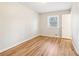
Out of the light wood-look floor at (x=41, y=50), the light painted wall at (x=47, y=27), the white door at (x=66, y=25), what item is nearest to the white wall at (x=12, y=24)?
the light wood-look floor at (x=41, y=50)

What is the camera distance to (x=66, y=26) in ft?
17.5

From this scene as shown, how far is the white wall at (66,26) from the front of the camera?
5258 mm

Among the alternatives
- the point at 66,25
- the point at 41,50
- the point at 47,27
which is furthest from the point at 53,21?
the point at 41,50

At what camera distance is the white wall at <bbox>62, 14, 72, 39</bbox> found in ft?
17.3

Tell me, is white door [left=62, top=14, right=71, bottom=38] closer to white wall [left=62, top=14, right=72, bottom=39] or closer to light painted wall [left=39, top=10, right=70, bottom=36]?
white wall [left=62, top=14, right=72, bottom=39]

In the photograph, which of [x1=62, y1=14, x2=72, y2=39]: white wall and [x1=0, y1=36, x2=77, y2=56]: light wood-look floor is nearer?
[x1=0, y1=36, x2=77, y2=56]: light wood-look floor

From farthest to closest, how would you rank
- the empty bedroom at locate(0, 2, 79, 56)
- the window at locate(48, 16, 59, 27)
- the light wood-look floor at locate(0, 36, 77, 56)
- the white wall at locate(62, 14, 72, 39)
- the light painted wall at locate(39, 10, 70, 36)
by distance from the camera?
the window at locate(48, 16, 59, 27) < the light painted wall at locate(39, 10, 70, 36) < the white wall at locate(62, 14, 72, 39) < the empty bedroom at locate(0, 2, 79, 56) < the light wood-look floor at locate(0, 36, 77, 56)

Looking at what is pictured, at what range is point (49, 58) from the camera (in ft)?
2.11

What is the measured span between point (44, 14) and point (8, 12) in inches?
141

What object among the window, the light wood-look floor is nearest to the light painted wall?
the window

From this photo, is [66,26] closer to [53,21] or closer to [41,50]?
[53,21]

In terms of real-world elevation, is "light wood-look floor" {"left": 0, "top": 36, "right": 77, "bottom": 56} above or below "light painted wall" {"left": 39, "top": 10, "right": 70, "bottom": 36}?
below

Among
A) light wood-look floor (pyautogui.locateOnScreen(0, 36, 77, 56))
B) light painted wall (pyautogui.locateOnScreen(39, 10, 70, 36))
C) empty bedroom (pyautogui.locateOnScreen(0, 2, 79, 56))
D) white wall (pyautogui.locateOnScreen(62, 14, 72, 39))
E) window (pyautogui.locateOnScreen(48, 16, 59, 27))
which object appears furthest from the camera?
window (pyautogui.locateOnScreen(48, 16, 59, 27))

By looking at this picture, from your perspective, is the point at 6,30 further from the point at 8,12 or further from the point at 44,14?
the point at 44,14
